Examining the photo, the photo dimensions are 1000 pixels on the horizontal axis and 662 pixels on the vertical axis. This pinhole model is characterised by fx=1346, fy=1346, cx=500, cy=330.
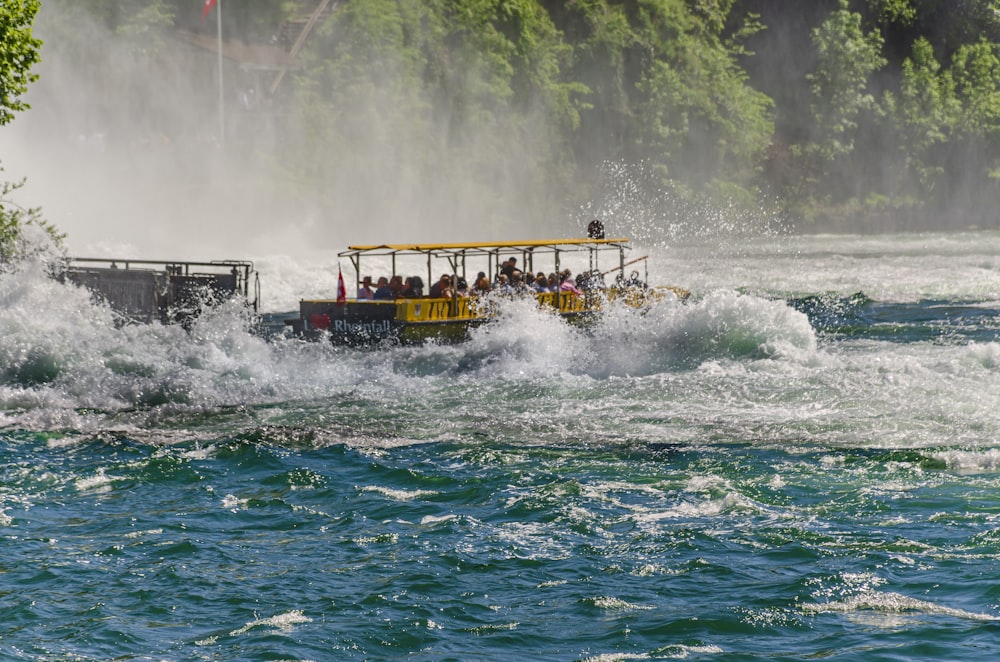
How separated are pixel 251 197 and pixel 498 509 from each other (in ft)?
176

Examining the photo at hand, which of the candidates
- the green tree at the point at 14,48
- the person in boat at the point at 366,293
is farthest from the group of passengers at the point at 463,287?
the green tree at the point at 14,48

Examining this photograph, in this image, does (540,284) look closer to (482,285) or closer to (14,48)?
(482,285)

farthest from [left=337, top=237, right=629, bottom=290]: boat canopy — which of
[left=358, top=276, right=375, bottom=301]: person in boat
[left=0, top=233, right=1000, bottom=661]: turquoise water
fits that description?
[left=0, top=233, right=1000, bottom=661]: turquoise water

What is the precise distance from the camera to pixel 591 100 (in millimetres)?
82125

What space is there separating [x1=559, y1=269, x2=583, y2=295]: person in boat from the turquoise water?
1.86 meters

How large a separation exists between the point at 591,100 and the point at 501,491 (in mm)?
67373

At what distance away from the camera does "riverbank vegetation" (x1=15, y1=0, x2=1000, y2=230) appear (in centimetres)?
7194

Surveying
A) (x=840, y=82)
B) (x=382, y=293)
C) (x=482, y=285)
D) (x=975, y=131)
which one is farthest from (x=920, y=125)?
(x=382, y=293)

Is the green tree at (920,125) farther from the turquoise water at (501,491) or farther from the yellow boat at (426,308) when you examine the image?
the yellow boat at (426,308)

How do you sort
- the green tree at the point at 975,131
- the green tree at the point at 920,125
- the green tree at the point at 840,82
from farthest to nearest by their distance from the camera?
the green tree at the point at 975,131
the green tree at the point at 920,125
the green tree at the point at 840,82

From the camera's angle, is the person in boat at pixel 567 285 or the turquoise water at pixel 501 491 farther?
the person in boat at pixel 567 285

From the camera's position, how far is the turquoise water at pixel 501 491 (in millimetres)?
12422

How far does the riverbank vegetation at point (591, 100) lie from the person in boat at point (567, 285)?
39.7m

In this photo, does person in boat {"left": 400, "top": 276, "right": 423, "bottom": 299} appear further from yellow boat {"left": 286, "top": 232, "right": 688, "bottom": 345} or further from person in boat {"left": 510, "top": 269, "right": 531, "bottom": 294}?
person in boat {"left": 510, "top": 269, "right": 531, "bottom": 294}
